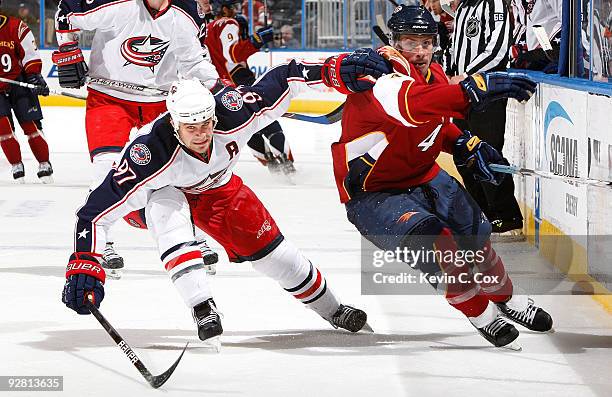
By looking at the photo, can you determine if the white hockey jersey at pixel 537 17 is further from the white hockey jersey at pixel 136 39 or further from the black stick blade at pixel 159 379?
the black stick blade at pixel 159 379

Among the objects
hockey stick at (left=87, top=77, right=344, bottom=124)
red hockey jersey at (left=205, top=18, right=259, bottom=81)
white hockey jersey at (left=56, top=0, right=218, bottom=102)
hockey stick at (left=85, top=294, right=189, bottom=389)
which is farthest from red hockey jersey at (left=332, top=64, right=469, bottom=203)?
red hockey jersey at (left=205, top=18, right=259, bottom=81)

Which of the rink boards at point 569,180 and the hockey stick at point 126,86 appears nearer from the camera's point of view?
the rink boards at point 569,180

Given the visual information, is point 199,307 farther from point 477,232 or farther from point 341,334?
point 477,232

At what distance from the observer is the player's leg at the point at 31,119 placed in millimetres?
8109

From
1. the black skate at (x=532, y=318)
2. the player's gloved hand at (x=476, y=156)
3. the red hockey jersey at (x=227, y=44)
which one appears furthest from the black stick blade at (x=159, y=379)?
the red hockey jersey at (x=227, y=44)

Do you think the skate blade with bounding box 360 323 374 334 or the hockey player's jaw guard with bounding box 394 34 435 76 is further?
the skate blade with bounding box 360 323 374 334

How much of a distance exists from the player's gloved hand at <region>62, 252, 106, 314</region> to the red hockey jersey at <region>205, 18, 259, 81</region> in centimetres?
548

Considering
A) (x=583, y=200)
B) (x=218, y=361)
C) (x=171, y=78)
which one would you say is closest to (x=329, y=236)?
(x=171, y=78)

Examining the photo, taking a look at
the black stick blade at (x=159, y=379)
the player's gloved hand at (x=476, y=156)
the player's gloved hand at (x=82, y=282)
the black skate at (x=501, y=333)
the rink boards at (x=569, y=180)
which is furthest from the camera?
the rink boards at (x=569, y=180)

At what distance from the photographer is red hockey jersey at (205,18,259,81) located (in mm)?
8867

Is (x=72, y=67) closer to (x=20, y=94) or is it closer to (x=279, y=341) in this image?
(x=279, y=341)

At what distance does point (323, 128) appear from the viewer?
1166cm

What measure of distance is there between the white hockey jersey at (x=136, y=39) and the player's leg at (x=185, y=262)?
5.49 feet

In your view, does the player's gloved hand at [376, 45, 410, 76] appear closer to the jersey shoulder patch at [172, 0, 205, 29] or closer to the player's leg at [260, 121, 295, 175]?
the jersey shoulder patch at [172, 0, 205, 29]
